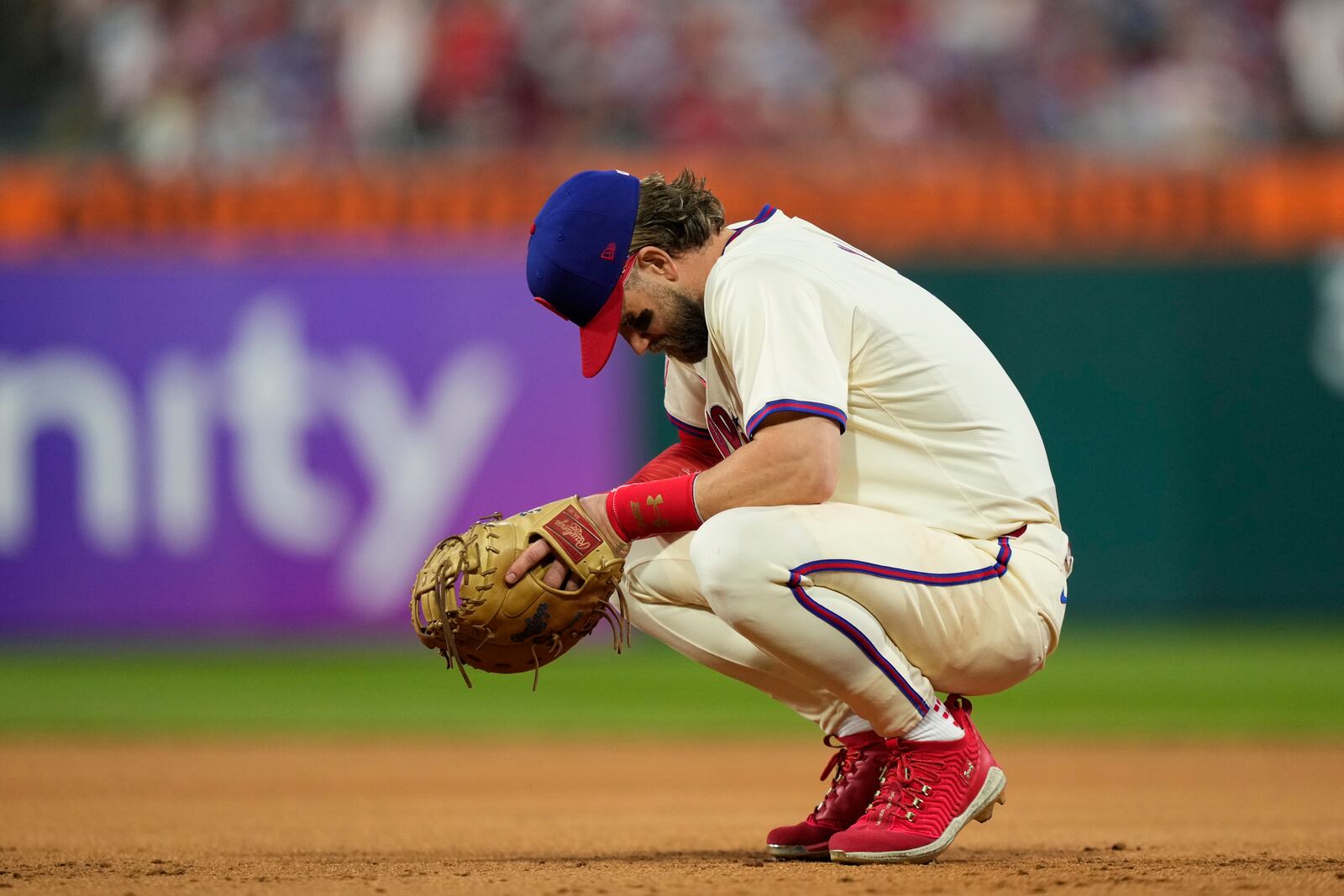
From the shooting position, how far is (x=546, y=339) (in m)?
9.35

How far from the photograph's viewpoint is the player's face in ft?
11.0

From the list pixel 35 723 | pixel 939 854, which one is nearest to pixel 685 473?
pixel 939 854

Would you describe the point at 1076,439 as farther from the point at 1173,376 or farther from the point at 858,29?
the point at 858,29

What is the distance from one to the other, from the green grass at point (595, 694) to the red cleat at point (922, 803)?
334 cm

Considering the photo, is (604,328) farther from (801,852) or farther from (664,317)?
(801,852)

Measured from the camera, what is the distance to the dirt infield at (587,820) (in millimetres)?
3129

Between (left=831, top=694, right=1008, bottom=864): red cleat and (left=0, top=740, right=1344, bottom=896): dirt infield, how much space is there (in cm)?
7

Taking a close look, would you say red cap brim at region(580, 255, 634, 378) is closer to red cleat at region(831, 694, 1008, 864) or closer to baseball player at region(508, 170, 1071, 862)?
baseball player at region(508, 170, 1071, 862)

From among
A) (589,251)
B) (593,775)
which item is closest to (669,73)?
(593,775)

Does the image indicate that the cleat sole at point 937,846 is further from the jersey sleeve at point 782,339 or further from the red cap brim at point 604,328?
the red cap brim at point 604,328

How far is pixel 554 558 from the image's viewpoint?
3314 millimetres

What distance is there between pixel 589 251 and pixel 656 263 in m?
0.15

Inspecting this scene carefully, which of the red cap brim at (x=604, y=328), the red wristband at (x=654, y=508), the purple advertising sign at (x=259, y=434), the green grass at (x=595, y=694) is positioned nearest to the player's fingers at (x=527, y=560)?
the red wristband at (x=654, y=508)

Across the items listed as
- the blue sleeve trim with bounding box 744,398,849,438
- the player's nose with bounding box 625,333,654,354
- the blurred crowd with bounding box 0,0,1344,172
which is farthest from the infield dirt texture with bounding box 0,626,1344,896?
the blurred crowd with bounding box 0,0,1344,172
